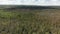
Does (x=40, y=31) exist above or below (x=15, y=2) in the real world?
below

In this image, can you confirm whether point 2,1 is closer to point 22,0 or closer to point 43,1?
point 22,0

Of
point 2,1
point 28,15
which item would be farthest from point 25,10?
point 2,1

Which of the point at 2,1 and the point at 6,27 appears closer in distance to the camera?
the point at 6,27

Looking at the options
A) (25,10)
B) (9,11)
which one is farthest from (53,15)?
(9,11)

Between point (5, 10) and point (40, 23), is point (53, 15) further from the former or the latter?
point (5, 10)
